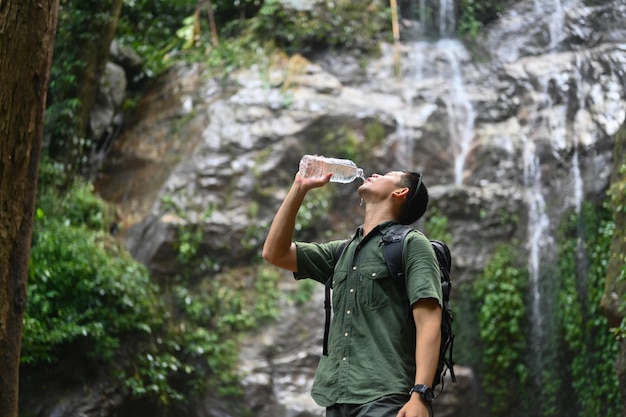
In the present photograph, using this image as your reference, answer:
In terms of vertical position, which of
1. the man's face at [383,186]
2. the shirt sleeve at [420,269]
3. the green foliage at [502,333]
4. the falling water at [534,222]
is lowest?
the green foliage at [502,333]

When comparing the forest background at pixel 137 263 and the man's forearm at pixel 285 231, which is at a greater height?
the man's forearm at pixel 285 231

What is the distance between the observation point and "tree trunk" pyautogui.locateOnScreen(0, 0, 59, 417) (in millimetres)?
3510

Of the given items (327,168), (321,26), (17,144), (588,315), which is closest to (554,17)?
(321,26)

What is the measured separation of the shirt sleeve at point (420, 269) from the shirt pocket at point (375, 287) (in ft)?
0.38

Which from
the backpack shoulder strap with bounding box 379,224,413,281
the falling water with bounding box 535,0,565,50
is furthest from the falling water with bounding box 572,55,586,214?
the backpack shoulder strap with bounding box 379,224,413,281

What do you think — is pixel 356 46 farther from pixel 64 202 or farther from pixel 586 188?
pixel 64 202

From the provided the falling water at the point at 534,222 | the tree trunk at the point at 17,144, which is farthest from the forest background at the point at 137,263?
the tree trunk at the point at 17,144

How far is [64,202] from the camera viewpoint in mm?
8297

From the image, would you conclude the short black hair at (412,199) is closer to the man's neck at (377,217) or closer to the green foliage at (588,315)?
the man's neck at (377,217)

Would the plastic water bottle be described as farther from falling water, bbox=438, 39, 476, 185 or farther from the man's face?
falling water, bbox=438, 39, 476, 185

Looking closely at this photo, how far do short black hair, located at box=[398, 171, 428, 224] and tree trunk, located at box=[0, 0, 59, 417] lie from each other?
1877 millimetres

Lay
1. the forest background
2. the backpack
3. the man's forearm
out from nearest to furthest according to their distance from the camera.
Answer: the backpack < the man's forearm < the forest background

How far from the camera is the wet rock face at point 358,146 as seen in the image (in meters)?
8.58

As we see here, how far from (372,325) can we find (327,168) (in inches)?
33.7
